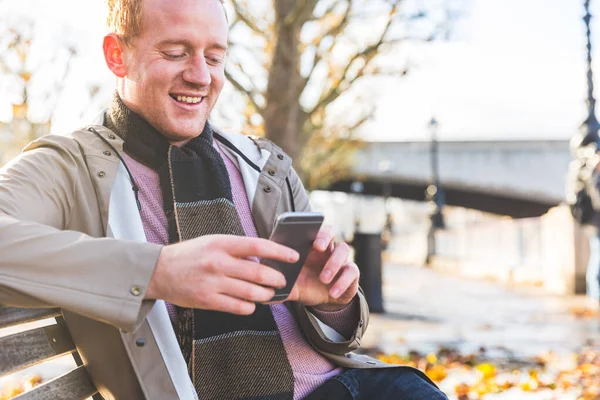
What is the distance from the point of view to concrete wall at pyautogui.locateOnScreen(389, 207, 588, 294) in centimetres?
1580

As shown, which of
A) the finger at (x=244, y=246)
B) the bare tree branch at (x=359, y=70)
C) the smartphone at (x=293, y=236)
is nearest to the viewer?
the finger at (x=244, y=246)

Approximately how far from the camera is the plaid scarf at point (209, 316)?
214 cm

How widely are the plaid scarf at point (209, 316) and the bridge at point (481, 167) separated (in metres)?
49.9

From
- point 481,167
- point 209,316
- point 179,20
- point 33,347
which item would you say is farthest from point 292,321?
point 481,167

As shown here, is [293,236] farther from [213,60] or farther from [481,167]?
[481,167]

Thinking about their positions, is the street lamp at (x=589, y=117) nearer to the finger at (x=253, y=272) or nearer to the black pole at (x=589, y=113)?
the black pole at (x=589, y=113)

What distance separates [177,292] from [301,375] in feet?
2.58

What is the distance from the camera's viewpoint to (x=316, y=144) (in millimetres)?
30859

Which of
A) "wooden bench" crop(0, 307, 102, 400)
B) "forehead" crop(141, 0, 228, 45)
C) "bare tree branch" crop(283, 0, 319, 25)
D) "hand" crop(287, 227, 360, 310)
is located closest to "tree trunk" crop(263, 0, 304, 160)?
"bare tree branch" crop(283, 0, 319, 25)

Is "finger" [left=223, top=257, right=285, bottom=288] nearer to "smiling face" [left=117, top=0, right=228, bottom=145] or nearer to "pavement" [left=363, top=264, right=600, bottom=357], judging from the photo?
"smiling face" [left=117, top=0, right=228, bottom=145]

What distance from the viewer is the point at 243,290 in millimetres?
1590

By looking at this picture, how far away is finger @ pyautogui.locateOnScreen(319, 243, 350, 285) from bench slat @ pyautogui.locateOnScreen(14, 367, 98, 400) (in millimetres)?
673

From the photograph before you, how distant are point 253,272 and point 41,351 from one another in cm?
63

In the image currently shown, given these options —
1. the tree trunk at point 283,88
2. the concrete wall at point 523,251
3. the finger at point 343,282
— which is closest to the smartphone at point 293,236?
the finger at point 343,282
